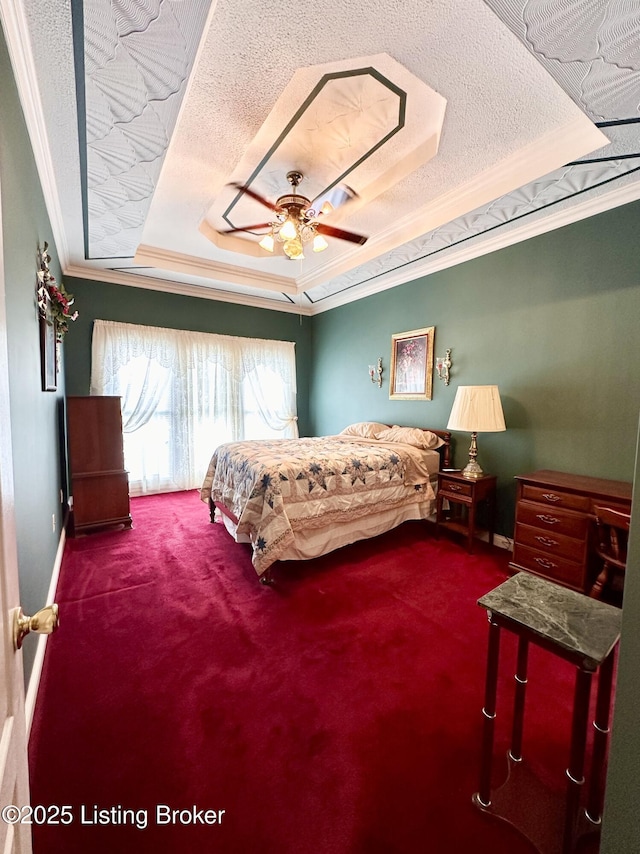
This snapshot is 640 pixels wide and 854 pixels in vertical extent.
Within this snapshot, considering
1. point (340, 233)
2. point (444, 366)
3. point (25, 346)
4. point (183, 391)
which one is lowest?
point (183, 391)

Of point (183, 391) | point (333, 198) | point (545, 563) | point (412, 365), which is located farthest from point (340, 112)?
point (183, 391)

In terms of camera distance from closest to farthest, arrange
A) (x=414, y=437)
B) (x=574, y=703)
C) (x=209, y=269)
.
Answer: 1. (x=574, y=703)
2. (x=414, y=437)
3. (x=209, y=269)

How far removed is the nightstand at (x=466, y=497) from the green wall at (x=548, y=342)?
131 millimetres

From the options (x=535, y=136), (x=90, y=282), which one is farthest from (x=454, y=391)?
(x=90, y=282)

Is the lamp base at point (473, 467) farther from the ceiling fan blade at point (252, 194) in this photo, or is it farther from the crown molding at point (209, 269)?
the crown molding at point (209, 269)

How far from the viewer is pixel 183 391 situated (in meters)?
4.64

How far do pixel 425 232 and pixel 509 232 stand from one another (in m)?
0.70

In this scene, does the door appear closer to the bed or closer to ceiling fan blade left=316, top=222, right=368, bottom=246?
the bed

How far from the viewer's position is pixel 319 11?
1377mm

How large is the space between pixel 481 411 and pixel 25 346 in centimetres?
297

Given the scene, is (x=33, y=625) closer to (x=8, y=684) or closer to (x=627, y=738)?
(x=8, y=684)

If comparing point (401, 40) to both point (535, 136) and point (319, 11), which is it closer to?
point (319, 11)

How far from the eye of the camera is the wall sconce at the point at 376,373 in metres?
4.44

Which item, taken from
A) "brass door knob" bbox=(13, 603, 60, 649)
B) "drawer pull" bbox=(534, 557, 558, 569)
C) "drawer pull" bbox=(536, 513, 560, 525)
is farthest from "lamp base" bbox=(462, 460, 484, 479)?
A: "brass door knob" bbox=(13, 603, 60, 649)
